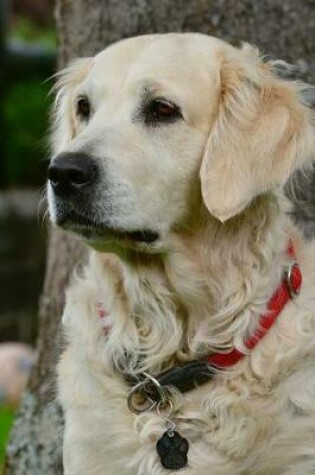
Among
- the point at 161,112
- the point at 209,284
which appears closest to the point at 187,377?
the point at 209,284

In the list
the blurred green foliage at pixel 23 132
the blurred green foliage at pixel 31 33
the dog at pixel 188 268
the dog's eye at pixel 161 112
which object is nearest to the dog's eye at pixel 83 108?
the dog at pixel 188 268

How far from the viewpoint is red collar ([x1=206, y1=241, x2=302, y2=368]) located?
4570 mm

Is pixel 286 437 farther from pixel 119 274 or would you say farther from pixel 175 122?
pixel 175 122

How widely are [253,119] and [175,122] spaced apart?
0.93 feet

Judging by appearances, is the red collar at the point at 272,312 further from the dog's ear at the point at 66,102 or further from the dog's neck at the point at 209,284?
the dog's ear at the point at 66,102

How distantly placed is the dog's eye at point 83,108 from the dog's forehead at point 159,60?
0.10 meters

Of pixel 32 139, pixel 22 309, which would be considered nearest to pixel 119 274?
pixel 22 309

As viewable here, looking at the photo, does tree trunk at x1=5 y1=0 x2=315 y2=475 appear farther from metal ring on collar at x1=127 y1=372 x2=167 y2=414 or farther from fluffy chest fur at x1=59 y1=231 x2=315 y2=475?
metal ring on collar at x1=127 y1=372 x2=167 y2=414

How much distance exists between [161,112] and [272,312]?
0.83 metres

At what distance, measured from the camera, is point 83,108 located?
4.89 meters

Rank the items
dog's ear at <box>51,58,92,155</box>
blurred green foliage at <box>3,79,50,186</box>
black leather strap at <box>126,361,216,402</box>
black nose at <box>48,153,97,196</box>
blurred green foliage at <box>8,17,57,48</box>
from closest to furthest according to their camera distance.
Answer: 1. black nose at <box>48,153,97,196</box>
2. black leather strap at <box>126,361,216,402</box>
3. dog's ear at <box>51,58,92,155</box>
4. blurred green foliage at <box>3,79,50,186</box>
5. blurred green foliage at <box>8,17,57,48</box>

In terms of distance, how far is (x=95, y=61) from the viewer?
4.89 meters


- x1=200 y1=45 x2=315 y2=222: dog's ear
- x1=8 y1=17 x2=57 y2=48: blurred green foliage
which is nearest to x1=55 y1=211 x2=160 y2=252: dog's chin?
x1=200 y1=45 x2=315 y2=222: dog's ear

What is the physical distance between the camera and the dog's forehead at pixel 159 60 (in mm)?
4625
